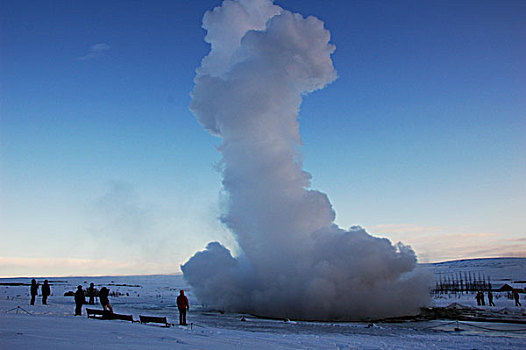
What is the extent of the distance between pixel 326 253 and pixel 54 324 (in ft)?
103

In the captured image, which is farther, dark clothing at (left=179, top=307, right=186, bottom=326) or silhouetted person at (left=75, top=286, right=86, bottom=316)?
silhouetted person at (left=75, top=286, right=86, bottom=316)

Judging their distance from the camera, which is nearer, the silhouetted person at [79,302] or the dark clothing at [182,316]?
the dark clothing at [182,316]

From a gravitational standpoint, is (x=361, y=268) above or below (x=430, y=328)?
above

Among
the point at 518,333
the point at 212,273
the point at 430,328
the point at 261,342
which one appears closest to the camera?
the point at 261,342

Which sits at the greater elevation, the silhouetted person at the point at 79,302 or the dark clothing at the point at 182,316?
the silhouetted person at the point at 79,302

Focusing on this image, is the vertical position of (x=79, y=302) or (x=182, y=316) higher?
(x=79, y=302)

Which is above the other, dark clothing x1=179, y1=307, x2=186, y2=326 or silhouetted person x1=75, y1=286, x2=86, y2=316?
silhouetted person x1=75, y1=286, x2=86, y2=316

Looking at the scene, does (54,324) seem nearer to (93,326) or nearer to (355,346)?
(93,326)

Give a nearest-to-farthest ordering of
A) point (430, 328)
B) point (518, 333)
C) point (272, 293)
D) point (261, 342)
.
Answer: point (261, 342), point (518, 333), point (430, 328), point (272, 293)

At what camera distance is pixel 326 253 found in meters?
45.2

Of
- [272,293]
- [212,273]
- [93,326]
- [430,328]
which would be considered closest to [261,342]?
[93,326]

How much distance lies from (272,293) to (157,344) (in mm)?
31800

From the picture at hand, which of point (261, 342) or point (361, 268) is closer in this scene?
point (261, 342)

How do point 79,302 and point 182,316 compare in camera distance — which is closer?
point 79,302
